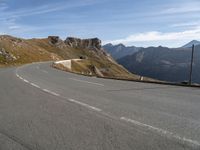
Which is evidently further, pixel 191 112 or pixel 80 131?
pixel 191 112

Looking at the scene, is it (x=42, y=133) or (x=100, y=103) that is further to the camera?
(x=100, y=103)

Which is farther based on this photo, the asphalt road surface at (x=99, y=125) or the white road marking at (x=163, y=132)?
the white road marking at (x=163, y=132)

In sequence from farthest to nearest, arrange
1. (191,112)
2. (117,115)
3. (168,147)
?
(191,112)
(117,115)
(168,147)

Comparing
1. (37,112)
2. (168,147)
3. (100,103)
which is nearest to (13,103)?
(37,112)

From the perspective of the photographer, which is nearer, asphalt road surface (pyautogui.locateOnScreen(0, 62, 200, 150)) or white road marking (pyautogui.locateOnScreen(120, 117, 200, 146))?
asphalt road surface (pyautogui.locateOnScreen(0, 62, 200, 150))

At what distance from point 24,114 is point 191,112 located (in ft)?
15.3

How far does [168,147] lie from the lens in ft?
17.2

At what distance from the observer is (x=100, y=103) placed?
400 inches

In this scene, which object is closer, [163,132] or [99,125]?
[163,132]

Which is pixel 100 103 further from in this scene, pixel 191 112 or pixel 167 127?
pixel 167 127

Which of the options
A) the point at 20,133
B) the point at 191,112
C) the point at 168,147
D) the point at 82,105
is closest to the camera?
the point at 168,147

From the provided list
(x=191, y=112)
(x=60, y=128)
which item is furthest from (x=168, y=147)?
(x=191, y=112)

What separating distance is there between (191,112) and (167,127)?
7.19 feet

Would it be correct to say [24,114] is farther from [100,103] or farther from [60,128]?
[100,103]
